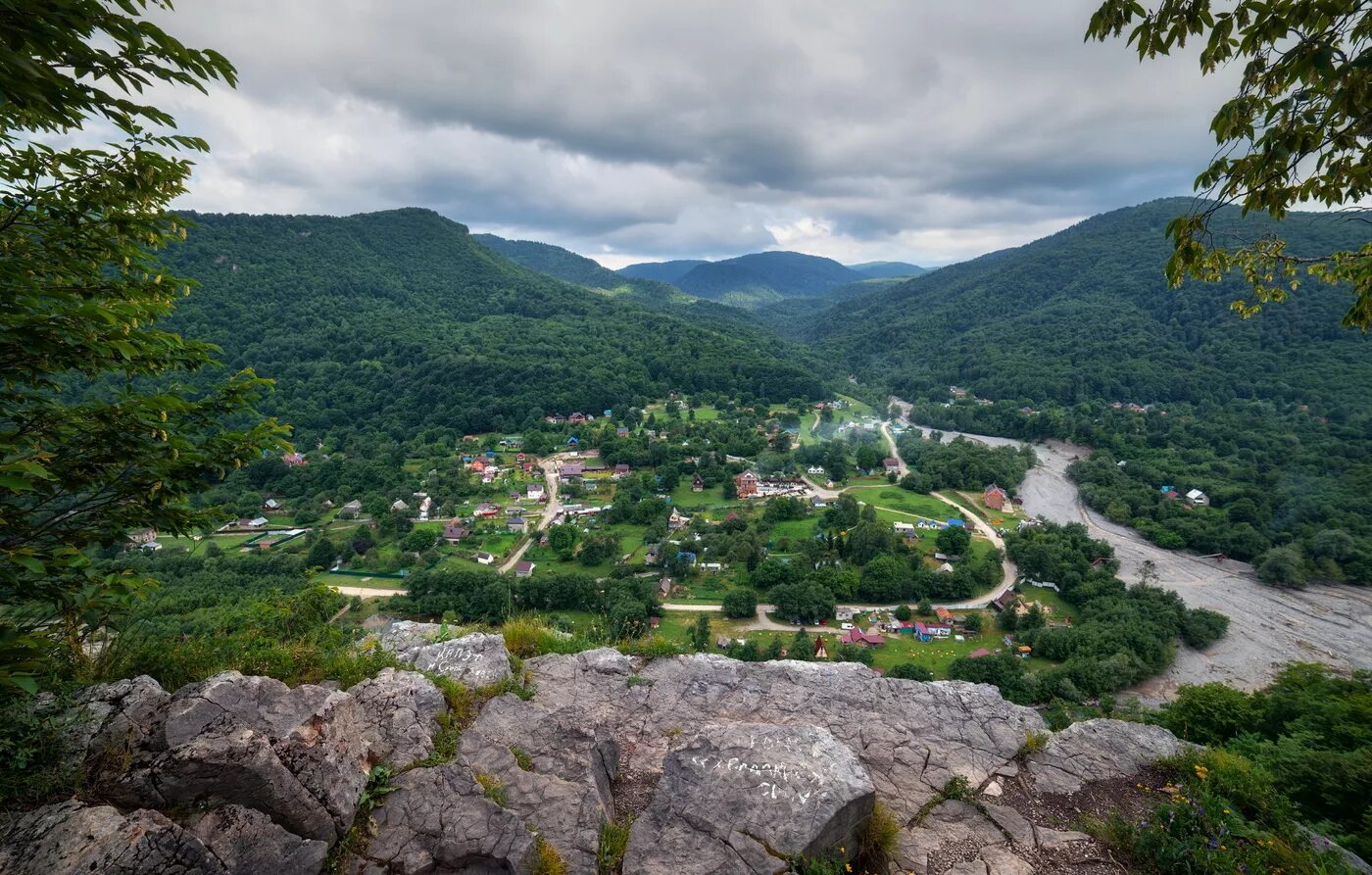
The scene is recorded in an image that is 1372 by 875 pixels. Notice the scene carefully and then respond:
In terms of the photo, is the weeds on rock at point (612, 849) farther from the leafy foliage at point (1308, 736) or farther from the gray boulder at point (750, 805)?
the leafy foliage at point (1308, 736)

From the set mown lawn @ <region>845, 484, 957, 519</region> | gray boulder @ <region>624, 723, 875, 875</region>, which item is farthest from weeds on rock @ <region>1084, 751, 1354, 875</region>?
mown lawn @ <region>845, 484, 957, 519</region>

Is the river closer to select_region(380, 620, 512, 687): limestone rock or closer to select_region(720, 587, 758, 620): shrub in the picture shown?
select_region(720, 587, 758, 620): shrub

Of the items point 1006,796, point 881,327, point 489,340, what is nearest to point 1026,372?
point 881,327

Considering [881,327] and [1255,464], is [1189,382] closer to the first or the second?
[1255,464]

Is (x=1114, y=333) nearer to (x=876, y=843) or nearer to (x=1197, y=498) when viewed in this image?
(x=1197, y=498)

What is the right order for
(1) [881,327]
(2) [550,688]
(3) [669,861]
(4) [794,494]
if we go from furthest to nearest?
(1) [881,327], (4) [794,494], (2) [550,688], (3) [669,861]

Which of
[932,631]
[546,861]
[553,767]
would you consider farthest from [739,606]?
[546,861]
